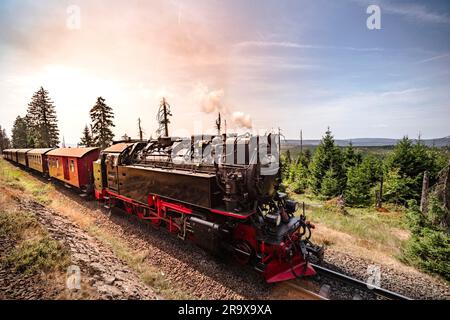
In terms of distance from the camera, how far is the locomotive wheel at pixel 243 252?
5.52m

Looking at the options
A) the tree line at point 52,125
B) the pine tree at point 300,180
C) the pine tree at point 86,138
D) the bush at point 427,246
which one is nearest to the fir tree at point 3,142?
the tree line at point 52,125

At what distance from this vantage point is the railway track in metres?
4.67

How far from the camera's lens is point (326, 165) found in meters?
19.4

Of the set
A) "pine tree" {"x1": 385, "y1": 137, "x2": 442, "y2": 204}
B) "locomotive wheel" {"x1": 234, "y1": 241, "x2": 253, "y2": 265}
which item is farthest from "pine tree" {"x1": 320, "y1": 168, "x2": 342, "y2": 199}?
"locomotive wheel" {"x1": 234, "y1": 241, "x2": 253, "y2": 265}

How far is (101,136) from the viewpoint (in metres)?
30.1

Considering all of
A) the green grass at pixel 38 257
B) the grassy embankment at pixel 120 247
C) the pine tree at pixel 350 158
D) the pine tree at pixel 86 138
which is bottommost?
the grassy embankment at pixel 120 247

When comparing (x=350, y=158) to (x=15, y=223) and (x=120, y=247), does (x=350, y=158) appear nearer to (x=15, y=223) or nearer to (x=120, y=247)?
(x=120, y=247)

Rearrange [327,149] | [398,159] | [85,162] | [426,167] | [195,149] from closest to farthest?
1. [195,149]
2. [85,162]
3. [426,167]
4. [398,159]
5. [327,149]

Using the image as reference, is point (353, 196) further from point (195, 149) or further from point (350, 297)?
point (195, 149)

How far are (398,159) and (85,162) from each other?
20.6 m

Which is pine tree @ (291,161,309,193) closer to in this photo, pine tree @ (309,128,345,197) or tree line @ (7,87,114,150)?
pine tree @ (309,128,345,197)

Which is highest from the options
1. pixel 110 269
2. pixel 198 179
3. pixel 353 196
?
pixel 198 179

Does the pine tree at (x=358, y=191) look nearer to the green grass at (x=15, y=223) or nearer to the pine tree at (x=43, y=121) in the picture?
the green grass at (x=15, y=223)
